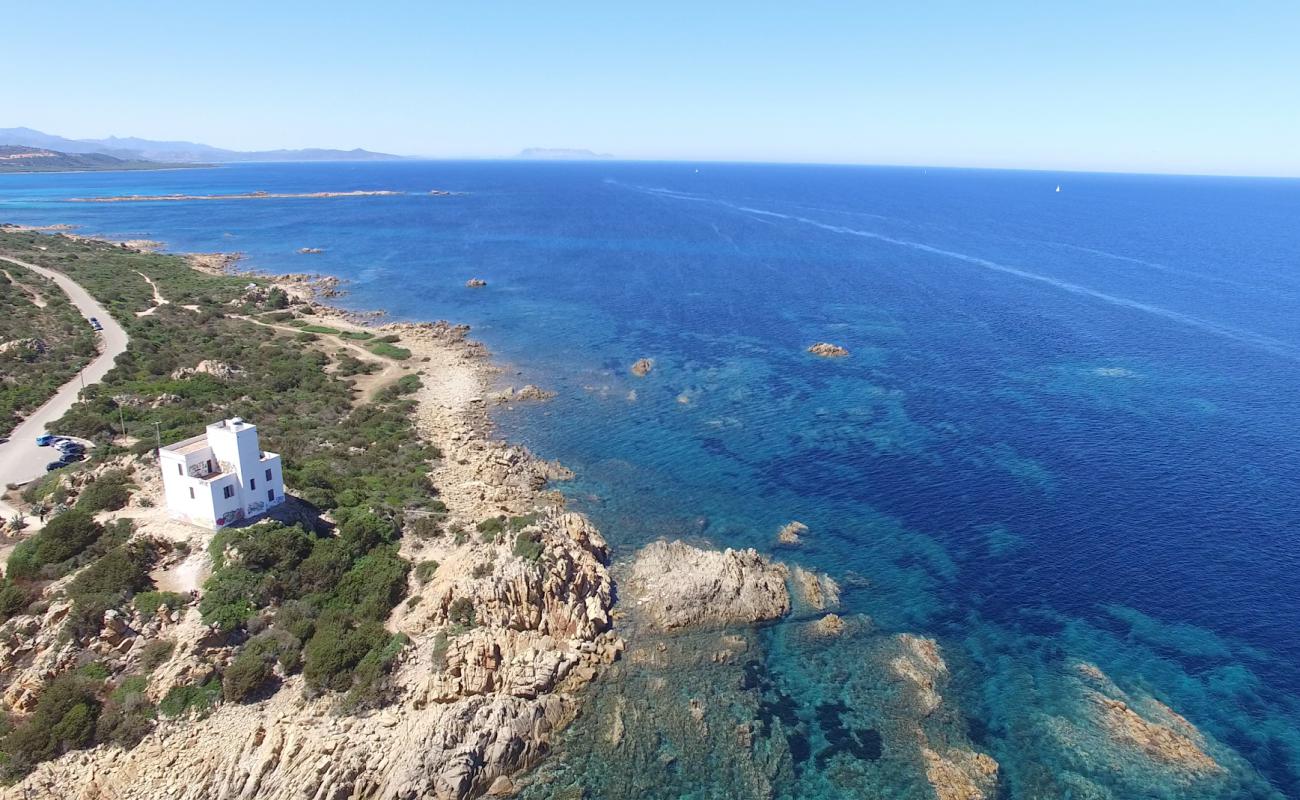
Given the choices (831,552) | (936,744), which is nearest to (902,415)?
(831,552)

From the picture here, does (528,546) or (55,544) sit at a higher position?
(55,544)

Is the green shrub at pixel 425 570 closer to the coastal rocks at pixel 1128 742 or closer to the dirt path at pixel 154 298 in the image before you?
the coastal rocks at pixel 1128 742

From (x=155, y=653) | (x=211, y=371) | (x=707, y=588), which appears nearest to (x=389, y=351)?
(x=211, y=371)

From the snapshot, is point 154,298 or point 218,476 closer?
point 218,476

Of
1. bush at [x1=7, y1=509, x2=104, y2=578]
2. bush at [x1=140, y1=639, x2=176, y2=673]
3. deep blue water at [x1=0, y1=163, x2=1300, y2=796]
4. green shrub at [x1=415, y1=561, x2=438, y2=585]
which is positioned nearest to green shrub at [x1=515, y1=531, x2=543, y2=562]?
green shrub at [x1=415, y1=561, x2=438, y2=585]

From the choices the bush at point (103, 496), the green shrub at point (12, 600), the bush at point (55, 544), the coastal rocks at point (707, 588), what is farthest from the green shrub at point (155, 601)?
the coastal rocks at point (707, 588)

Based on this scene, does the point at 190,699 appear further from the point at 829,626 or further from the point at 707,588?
the point at 829,626

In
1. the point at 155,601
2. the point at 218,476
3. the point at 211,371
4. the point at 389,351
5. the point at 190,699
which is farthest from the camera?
the point at 389,351
